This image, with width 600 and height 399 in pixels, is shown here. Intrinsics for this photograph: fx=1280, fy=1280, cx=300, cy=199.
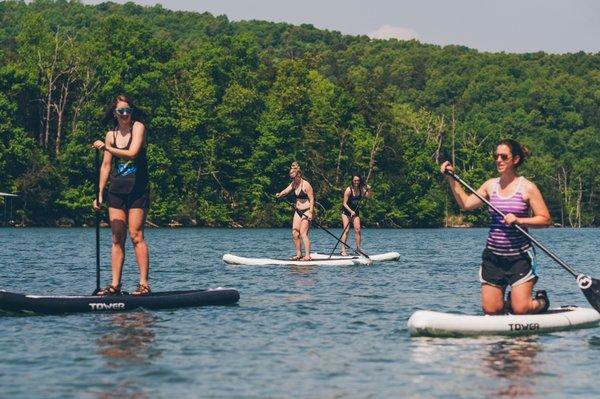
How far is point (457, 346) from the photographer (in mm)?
13000

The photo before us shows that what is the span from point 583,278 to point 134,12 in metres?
174

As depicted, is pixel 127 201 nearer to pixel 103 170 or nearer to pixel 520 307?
pixel 103 170

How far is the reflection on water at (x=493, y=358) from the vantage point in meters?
10.7

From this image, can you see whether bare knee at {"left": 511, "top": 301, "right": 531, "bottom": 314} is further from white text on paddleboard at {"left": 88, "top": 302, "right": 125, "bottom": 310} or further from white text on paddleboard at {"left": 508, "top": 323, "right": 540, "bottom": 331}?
white text on paddleboard at {"left": 88, "top": 302, "right": 125, "bottom": 310}

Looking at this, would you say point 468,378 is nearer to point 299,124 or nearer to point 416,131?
point 299,124

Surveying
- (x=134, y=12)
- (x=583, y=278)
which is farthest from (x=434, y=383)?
(x=134, y=12)

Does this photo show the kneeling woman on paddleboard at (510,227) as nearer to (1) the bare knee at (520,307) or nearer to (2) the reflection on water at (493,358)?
(1) the bare knee at (520,307)

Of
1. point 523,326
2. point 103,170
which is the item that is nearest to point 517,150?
point 523,326

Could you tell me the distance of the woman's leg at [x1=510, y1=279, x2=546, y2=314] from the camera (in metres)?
13.7

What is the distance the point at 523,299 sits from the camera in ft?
45.4

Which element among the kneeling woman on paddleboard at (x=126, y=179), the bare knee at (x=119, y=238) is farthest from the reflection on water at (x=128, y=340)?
the kneeling woman on paddleboard at (x=126, y=179)

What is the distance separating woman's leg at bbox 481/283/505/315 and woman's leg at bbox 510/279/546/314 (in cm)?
13

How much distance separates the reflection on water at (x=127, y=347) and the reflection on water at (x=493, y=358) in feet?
8.62

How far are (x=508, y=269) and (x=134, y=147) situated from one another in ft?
15.8
